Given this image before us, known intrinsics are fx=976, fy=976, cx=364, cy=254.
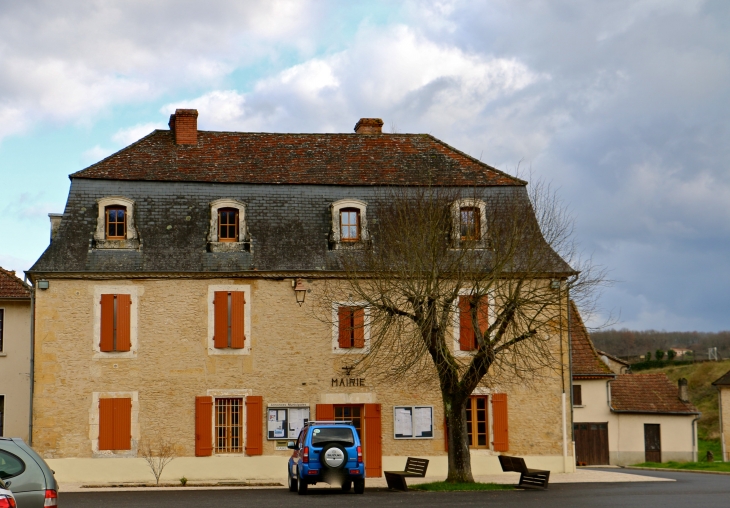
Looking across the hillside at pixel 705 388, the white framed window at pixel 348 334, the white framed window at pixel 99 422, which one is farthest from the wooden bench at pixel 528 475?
the hillside at pixel 705 388

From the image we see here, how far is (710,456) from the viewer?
41.8 metres

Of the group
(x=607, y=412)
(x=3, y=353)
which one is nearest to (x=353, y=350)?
(x=3, y=353)

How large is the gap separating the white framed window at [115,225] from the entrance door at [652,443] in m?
26.5

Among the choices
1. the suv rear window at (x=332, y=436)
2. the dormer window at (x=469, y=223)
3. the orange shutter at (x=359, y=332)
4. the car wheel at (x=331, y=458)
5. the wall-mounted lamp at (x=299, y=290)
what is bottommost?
the car wheel at (x=331, y=458)

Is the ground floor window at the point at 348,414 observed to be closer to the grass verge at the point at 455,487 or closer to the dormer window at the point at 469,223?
the grass verge at the point at 455,487

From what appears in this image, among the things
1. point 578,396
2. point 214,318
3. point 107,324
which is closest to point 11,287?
point 107,324

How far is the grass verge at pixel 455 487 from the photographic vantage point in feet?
68.4

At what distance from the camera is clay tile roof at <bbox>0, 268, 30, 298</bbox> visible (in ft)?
102

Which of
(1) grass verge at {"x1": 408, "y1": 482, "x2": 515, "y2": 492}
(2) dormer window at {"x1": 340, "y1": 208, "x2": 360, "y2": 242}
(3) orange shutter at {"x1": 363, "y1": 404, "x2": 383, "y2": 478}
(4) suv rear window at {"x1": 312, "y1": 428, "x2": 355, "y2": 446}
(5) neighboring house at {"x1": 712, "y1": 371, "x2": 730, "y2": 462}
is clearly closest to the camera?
(4) suv rear window at {"x1": 312, "y1": 428, "x2": 355, "y2": 446}

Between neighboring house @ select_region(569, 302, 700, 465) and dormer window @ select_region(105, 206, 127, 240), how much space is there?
21539mm

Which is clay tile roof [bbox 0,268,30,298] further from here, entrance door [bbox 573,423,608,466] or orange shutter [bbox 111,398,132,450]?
entrance door [bbox 573,423,608,466]

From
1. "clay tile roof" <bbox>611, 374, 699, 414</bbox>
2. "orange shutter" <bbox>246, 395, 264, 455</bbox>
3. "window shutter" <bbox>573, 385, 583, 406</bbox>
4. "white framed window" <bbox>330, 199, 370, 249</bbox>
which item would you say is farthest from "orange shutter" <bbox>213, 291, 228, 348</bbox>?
"clay tile roof" <bbox>611, 374, 699, 414</bbox>

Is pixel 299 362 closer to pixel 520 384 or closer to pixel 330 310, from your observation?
pixel 330 310

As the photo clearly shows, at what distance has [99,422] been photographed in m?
24.6
